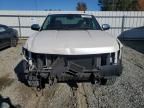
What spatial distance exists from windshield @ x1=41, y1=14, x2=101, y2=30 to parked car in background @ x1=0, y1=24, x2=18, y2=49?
4.11 meters

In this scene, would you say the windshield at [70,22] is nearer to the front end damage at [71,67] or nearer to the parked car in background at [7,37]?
the front end damage at [71,67]

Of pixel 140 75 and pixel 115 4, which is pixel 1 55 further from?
pixel 115 4

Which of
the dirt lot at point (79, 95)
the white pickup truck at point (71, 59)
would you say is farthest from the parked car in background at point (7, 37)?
the white pickup truck at point (71, 59)

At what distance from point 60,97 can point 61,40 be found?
1174 millimetres

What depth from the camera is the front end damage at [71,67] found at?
13.9ft

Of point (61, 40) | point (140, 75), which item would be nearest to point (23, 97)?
point (61, 40)

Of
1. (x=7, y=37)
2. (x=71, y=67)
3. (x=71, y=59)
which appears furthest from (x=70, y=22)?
(x=7, y=37)

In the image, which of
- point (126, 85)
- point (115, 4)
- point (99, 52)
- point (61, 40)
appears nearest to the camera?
point (99, 52)

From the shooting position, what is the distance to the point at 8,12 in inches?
645

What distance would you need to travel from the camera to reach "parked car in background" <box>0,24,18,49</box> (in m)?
9.66

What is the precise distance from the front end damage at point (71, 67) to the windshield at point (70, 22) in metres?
1.55

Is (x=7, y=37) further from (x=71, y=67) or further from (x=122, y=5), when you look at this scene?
(x=122, y=5)

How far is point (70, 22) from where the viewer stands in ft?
19.7

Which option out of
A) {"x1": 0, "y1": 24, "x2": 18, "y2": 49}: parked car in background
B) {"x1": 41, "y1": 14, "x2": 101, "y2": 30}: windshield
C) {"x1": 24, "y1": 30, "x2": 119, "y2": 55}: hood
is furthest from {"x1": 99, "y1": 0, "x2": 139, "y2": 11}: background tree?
{"x1": 24, "y1": 30, "x2": 119, "y2": 55}: hood
